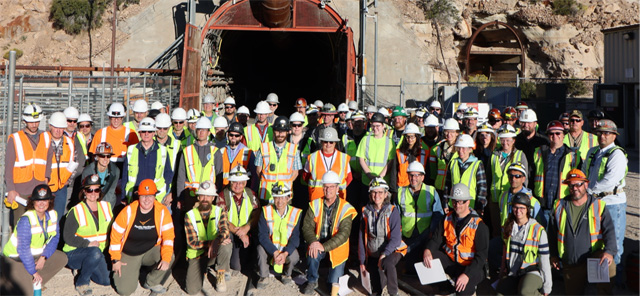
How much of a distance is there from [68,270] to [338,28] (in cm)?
1149

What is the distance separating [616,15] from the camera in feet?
82.6

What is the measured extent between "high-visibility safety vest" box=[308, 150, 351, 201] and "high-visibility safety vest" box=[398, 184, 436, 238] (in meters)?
0.90

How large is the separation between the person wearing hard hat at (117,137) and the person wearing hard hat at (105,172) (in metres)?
0.49

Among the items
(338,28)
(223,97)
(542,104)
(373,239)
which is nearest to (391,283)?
(373,239)

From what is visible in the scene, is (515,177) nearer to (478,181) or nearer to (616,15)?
(478,181)

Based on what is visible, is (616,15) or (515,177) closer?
(515,177)

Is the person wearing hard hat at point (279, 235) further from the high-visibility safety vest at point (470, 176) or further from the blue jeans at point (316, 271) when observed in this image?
the high-visibility safety vest at point (470, 176)

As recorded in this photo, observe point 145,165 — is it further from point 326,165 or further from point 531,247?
point 531,247

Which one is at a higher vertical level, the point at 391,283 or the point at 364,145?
the point at 364,145

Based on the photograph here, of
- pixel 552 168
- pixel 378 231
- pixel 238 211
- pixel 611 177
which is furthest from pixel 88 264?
pixel 611 177

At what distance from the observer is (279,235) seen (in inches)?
247

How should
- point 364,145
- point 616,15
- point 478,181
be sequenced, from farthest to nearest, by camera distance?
point 616,15, point 364,145, point 478,181

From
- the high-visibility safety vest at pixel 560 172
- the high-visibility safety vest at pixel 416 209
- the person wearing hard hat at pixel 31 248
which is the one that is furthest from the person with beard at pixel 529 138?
the person wearing hard hat at pixel 31 248

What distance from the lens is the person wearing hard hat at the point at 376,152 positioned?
7273mm
